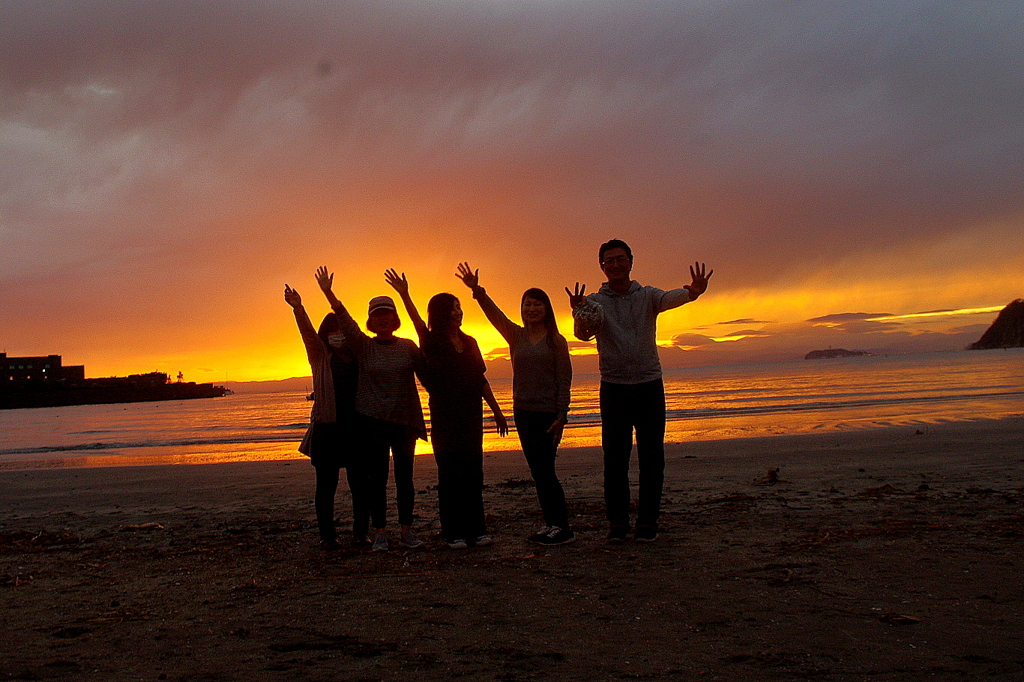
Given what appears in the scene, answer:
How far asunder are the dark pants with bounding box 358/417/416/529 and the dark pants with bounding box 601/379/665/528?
148cm

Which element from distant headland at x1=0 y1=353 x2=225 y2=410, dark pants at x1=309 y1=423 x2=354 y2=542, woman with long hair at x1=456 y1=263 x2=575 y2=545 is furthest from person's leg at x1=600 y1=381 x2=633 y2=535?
distant headland at x1=0 y1=353 x2=225 y2=410

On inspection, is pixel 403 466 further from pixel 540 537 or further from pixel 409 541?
pixel 540 537

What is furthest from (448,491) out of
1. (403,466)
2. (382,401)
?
(382,401)

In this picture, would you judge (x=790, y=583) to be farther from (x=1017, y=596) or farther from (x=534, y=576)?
(x=534, y=576)

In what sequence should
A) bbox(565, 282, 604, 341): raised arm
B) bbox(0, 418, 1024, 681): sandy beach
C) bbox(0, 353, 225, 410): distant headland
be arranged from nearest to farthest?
bbox(0, 418, 1024, 681): sandy beach, bbox(565, 282, 604, 341): raised arm, bbox(0, 353, 225, 410): distant headland

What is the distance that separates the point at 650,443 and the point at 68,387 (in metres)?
123

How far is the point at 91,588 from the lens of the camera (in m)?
4.27

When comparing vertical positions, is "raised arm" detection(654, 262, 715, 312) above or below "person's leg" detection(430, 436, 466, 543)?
above

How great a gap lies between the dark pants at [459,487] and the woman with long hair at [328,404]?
70cm

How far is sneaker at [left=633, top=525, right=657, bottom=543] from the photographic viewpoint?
495 cm

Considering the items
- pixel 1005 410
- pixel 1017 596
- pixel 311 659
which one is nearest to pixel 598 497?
pixel 1017 596

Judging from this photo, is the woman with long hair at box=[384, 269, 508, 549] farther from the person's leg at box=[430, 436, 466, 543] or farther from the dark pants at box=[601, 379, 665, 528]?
the dark pants at box=[601, 379, 665, 528]

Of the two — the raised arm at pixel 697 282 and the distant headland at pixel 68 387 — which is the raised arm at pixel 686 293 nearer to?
the raised arm at pixel 697 282

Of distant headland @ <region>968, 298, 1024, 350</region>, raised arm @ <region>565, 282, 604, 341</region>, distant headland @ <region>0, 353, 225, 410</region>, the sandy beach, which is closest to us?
the sandy beach
